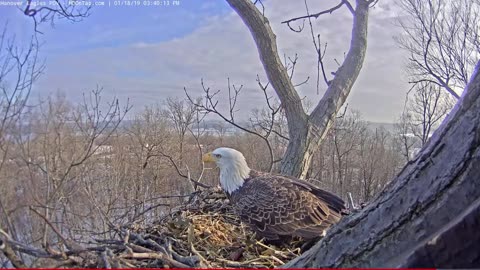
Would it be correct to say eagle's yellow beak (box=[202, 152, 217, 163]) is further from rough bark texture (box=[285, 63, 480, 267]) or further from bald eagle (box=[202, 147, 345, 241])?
rough bark texture (box=[285, 63, 480, 267])

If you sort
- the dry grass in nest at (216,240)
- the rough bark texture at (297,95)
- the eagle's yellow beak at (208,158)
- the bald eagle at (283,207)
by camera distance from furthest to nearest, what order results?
the rough bark texture at (297,95) < the eagle's yellow beak at (208,158) < the bald eagle at (283,207) < the dry grass in nest at (216,240)

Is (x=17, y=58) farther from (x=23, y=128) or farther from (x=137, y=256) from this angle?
(x=137, y=256)

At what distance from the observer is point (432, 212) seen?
2.95 ft

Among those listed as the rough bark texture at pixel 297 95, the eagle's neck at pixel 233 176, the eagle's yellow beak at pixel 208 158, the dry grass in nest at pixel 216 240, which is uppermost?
the rough bark texture at pixel 297 95

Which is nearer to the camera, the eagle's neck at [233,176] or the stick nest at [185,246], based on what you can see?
the stick nest at [185,246]

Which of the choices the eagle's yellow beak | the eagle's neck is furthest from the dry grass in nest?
the eagle's yellow beak

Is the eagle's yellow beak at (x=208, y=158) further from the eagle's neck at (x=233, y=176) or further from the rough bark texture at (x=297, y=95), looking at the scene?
the rough bark texture at (x=297, y=95)

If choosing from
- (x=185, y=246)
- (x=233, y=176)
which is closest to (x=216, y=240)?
(x=185, y=246)

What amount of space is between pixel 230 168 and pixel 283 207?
23.2 inches

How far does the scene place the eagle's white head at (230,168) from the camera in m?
2.76

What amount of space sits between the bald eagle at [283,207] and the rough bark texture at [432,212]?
A: 1.26m

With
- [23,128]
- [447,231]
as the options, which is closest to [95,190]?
[23,128]

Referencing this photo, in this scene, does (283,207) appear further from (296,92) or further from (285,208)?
(296,92)

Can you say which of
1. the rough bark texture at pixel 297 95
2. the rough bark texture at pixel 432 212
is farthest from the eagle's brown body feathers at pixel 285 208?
the rough bark texture at pixel 432 212
